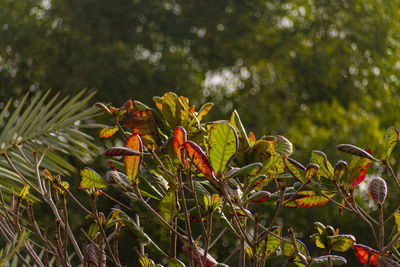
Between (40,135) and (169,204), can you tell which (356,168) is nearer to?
(169,204)

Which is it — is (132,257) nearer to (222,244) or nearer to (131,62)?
(222,244)

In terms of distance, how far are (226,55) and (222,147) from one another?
804cm

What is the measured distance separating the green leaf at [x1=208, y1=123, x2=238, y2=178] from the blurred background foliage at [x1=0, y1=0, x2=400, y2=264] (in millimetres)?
6091

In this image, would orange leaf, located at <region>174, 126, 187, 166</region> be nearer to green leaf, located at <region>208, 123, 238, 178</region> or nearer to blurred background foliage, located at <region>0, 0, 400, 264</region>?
green leaf, located at <region>208, 123, 238, 178</region>

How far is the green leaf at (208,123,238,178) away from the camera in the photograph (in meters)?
0.60

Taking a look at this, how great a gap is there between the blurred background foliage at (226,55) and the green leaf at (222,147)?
20.0 ft

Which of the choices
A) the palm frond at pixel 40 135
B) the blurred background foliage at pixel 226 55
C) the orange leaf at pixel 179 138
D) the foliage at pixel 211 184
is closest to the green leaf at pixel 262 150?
the foliage at pixel 211 184

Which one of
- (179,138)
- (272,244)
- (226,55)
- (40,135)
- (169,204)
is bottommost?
(226,55)

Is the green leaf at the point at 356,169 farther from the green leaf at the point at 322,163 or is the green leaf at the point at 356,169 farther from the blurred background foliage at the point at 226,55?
the blurred background foliage at the point at 226,55

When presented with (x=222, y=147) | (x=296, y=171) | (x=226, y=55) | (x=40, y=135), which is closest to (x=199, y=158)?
(x=222, y=147)

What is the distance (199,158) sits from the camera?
0.60 meters

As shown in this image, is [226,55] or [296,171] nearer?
[296,171]

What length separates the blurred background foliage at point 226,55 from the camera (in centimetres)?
727

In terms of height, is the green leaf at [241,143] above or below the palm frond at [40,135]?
above
